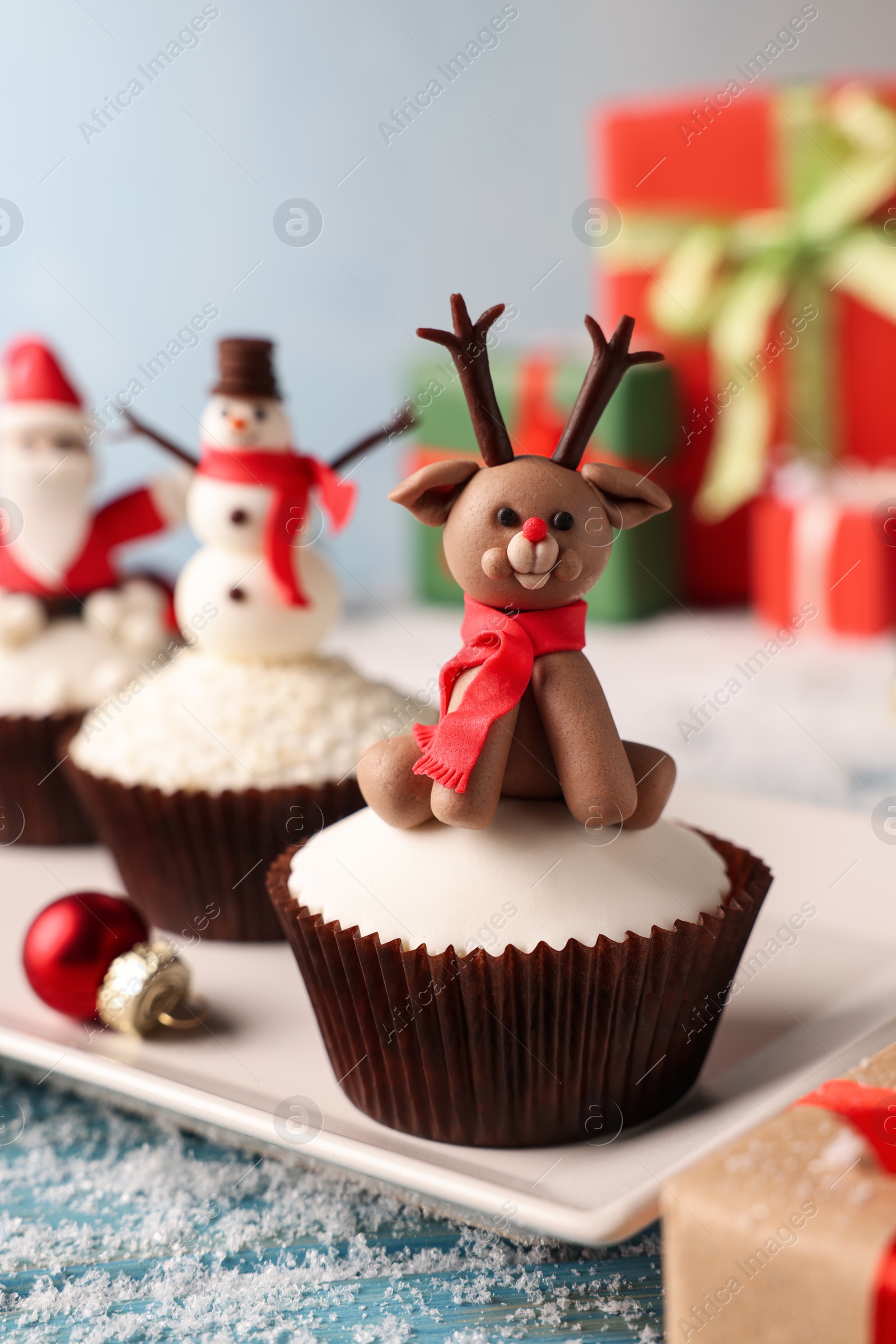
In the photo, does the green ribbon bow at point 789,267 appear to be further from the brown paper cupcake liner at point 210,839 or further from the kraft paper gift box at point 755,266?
the brown paper cupcake liner at point 210,839

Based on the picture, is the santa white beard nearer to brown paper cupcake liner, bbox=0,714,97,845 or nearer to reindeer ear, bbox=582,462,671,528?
brown paper cupcake liner, bbox=0,714,97,845

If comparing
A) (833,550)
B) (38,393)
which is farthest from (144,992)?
(833,550)

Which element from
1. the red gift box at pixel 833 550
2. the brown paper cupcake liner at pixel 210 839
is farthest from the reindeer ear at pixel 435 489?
the red gift box at pixel 833 550

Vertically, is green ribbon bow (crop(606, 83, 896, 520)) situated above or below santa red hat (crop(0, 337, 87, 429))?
above

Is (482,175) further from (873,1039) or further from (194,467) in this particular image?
(873,1039)

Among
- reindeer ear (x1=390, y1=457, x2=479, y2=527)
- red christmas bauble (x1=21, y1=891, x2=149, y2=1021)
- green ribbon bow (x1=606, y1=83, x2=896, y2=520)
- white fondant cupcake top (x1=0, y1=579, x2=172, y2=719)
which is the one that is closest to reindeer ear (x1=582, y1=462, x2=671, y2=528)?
reindeer ear (x1=390, y1=457, x2=479, y2=527)

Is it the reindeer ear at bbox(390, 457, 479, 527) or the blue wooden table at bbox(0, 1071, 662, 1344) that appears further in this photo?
the reindeer ear at bbox(390, 457, 479, 527)
